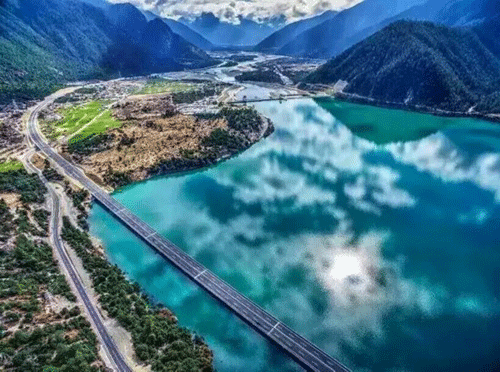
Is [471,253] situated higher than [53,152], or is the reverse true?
[471,253]

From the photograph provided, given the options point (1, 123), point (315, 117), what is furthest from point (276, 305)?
point (1, 123)

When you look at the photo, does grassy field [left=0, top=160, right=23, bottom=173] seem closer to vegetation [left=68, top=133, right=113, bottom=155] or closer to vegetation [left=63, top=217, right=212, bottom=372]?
vegetation [left=68, top=133, right=113, bottom=155]

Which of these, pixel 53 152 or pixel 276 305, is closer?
pixel 276 305

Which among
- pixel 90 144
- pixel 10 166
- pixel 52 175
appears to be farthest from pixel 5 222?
pixel 90 144

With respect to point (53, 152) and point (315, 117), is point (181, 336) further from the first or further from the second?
point (315, 117)

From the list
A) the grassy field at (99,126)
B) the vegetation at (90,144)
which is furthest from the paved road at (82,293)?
the grassy field at (99,126)

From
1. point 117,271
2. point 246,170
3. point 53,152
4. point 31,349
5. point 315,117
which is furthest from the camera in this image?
point 315,117

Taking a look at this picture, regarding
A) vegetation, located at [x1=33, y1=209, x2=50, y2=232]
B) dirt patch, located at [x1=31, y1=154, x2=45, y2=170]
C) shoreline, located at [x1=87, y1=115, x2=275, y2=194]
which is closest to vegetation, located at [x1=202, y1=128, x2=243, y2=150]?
shoreline, located at [x1=87, y1=115, x2=275, y2=194]
